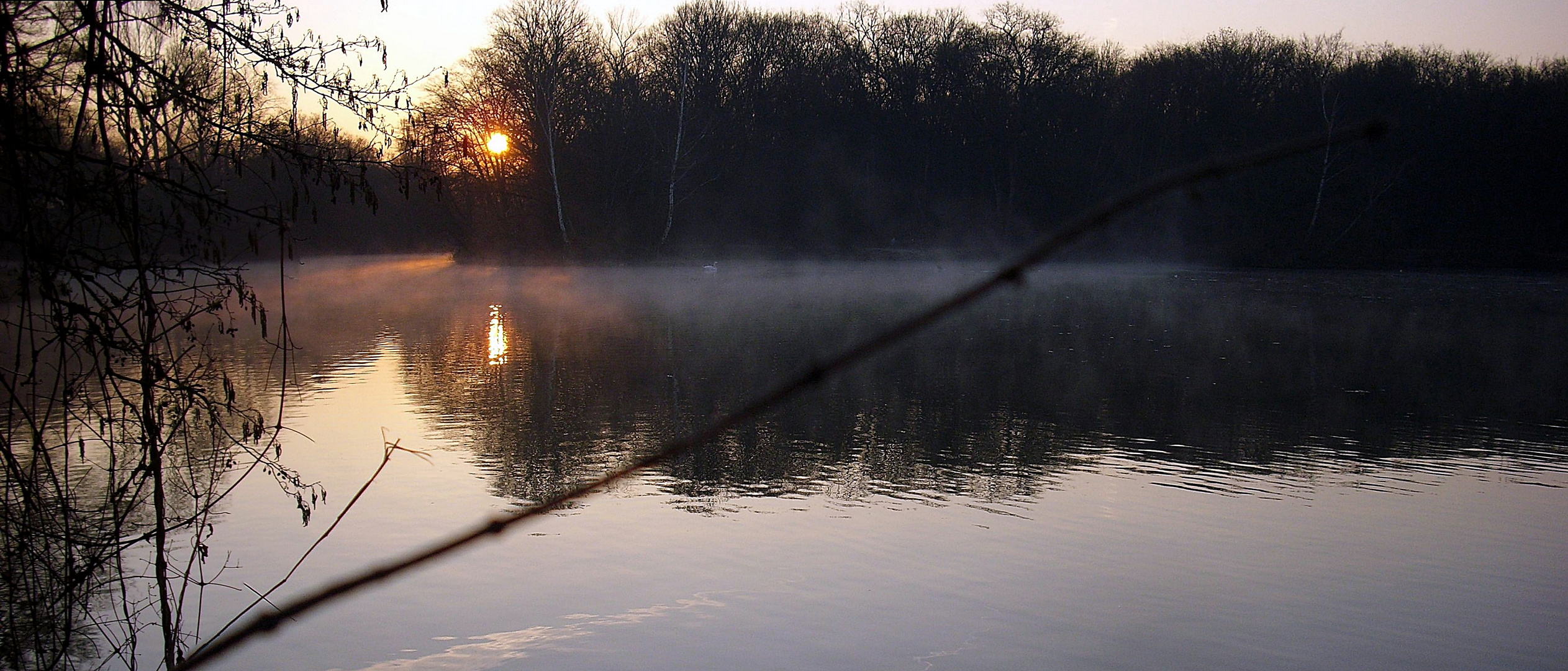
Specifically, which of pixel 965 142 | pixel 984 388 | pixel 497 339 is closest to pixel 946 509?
pixel 984 388

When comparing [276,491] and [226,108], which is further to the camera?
[276,491]

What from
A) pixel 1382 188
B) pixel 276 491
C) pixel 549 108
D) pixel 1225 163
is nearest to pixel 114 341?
pixel 1225 163

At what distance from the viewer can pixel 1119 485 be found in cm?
884

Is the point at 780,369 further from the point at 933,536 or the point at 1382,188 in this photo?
the point at 1382,188

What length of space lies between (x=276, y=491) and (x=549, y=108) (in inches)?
1244

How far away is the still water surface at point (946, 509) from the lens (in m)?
5.81

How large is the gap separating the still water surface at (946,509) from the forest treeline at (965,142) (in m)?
23.8

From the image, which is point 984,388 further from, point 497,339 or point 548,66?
point 548,66

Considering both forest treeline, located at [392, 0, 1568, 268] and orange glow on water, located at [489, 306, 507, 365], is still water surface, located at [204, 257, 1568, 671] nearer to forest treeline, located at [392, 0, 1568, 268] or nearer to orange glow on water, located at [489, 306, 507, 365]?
orange glow on water, located at [489, 306, 507, 365]

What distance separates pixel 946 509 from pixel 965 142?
43.1 metres

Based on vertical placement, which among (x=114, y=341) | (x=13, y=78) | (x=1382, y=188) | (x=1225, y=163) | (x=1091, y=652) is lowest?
(x=1091, y=652)

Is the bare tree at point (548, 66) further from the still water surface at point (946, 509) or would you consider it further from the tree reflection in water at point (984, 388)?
the still water surface at point (946, 509)

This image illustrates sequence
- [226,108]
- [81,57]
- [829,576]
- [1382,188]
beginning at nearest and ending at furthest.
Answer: [81,57] < [226,108] < [829,576] < [1382,188]

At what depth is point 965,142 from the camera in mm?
49562
